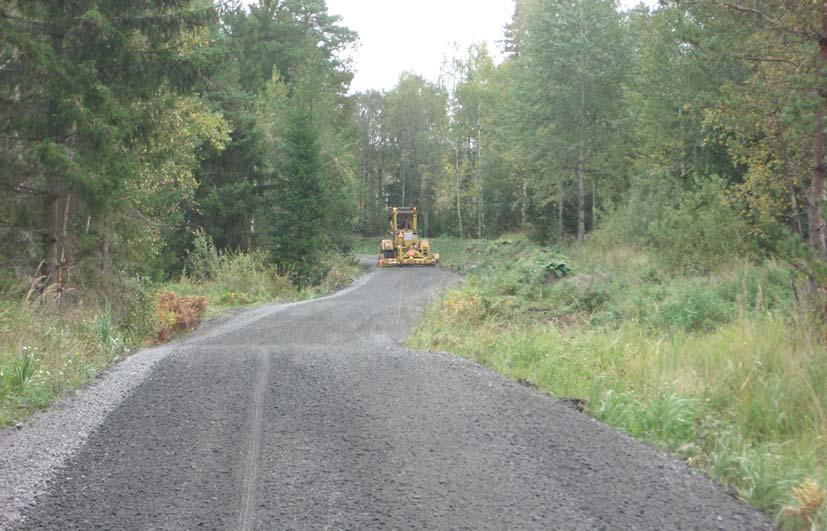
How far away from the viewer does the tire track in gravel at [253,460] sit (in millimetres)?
3408

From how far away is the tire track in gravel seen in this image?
11.2 ft

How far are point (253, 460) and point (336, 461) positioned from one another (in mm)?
513

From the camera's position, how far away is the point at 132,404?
558 cm

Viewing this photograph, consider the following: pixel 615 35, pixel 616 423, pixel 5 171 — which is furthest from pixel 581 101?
pixel 616 423

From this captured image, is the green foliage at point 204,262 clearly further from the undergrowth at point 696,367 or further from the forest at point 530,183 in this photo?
the undergrowth at point 696,367

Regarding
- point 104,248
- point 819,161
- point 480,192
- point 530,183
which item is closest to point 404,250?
point 530,183

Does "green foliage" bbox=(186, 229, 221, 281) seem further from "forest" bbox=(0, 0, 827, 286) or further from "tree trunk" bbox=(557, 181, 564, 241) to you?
"tree trunk" bbox=(557, 181, 564, 241)

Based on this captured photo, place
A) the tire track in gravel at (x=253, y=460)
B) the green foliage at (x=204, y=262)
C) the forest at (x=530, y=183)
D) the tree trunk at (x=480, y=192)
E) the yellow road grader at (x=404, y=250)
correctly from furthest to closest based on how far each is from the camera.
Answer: the tree trunk at (x=480, y=192) < the yellow road grader at (x=404, y=250) < the green foliage at (x=204, y=262) < the forest at (x=530, y=183) < the tire track in gravel at (x=253, y=460)

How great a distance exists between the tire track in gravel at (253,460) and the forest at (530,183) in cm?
181

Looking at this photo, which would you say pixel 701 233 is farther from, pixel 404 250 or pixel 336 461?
pixel 404 250

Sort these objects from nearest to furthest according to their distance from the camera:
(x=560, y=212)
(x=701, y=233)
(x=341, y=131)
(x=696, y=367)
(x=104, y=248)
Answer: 1. (x=696, y=367)
2. (x=104, y=248)
3. (x=701, y=233)
4. (x=560, y=212)
5. (x=341, y=131)

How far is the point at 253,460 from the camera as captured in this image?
167 inches

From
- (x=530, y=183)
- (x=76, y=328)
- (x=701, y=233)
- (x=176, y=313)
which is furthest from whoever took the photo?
(x=530, y=183)

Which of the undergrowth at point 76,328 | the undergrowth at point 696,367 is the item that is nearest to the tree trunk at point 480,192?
the undergrowth at point 76,328
